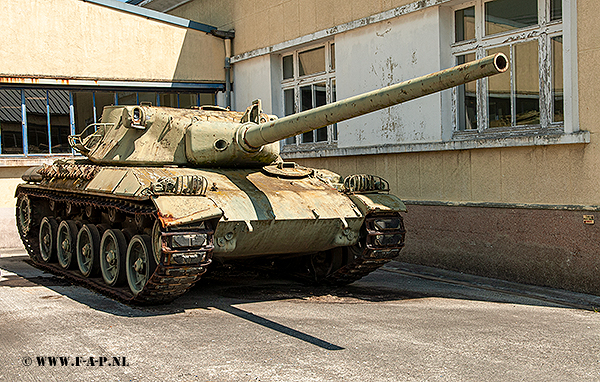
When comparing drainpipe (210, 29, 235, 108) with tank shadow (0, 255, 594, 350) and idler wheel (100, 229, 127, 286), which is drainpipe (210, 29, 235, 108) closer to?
tank shadow (0, 255, 594, 350)

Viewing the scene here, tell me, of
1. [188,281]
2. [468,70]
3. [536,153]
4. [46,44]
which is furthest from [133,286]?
[46,44]

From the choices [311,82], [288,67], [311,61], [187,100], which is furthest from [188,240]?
[187,100]

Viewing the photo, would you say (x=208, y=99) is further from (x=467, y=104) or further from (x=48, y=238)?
→ (x=467, y=104)

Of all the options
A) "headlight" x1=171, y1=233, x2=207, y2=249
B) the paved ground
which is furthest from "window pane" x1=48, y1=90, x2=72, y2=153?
"headlight" x1=171, y1=233, x2=207, y2=249

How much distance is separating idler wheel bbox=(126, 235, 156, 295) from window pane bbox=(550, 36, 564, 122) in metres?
6.15

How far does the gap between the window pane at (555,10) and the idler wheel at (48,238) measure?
8.61 m

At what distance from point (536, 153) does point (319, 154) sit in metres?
5.16

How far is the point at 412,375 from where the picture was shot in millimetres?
5195

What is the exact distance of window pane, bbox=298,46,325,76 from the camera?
1445 cm

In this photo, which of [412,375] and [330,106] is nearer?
[412,375]

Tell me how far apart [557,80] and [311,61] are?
6286 millimetres

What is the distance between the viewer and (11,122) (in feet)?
47.8

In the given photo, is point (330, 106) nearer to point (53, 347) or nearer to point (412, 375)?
point (412, 375)

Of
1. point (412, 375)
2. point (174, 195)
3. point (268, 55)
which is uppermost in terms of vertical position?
point (268, 55)
